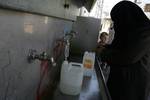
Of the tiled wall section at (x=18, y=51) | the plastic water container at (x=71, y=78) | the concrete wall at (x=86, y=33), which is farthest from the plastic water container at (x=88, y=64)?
the concrete wall at (x=86, y=33)

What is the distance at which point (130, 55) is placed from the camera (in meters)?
1.76

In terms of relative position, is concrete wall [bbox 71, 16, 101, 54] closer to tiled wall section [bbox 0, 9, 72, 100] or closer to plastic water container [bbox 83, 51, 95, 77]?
plastic water container [bbox 83, 51, 95, 77]

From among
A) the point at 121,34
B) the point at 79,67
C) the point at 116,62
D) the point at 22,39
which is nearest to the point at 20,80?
the point at 22,39

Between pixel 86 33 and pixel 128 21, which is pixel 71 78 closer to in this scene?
pixel 128 21

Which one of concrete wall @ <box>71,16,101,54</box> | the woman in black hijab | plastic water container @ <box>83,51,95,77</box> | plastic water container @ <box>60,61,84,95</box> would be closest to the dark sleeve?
the woman in black hijab

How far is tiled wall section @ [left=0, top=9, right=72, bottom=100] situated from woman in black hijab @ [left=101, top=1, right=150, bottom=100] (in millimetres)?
889

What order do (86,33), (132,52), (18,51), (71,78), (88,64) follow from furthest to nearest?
(86,33), (88,64), (132,52), (71,78), (18,51)

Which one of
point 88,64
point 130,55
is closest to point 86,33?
point 88,64

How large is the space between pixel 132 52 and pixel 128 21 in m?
0.30

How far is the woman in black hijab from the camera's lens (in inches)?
69.1

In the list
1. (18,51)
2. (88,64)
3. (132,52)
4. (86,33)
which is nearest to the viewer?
(18,51)

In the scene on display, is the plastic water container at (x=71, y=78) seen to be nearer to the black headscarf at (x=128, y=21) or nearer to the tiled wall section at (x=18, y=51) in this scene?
the tiled wall section at (x=18, y=51)

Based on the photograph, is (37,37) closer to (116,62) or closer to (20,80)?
(20,80)

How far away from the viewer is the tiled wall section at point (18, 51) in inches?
28.5
